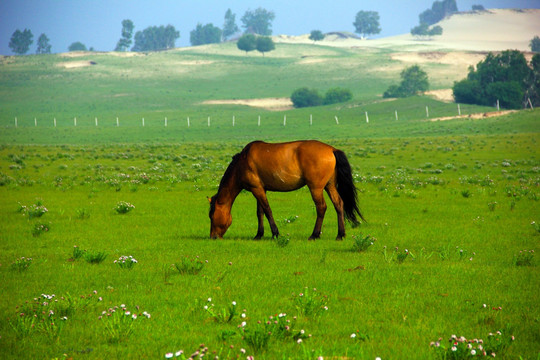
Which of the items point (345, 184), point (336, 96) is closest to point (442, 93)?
point (336, 96)

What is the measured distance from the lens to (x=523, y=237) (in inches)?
625

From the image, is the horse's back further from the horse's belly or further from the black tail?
the black tail

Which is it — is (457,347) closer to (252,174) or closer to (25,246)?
(252,174)

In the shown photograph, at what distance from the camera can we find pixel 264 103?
15138 centimetres

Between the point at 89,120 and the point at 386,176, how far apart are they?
9545cm

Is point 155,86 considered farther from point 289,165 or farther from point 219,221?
point 289,165

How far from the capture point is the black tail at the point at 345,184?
16234 millimetres

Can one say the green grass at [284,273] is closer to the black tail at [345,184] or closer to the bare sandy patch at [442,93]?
the black tail at [345,184]

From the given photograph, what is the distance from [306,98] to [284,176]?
132019 mm

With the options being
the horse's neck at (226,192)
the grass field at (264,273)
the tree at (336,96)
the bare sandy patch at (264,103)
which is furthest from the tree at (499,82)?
the horse's neck at (226,192)

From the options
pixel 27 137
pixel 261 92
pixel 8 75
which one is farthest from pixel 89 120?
pixel 8 75

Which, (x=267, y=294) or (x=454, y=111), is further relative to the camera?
(x=454, y=111)

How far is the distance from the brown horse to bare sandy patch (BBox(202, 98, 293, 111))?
13091 cm

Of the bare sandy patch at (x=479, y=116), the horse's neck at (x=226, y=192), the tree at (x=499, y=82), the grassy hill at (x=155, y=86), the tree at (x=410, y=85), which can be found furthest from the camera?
the tree at (x=410, y=85)
